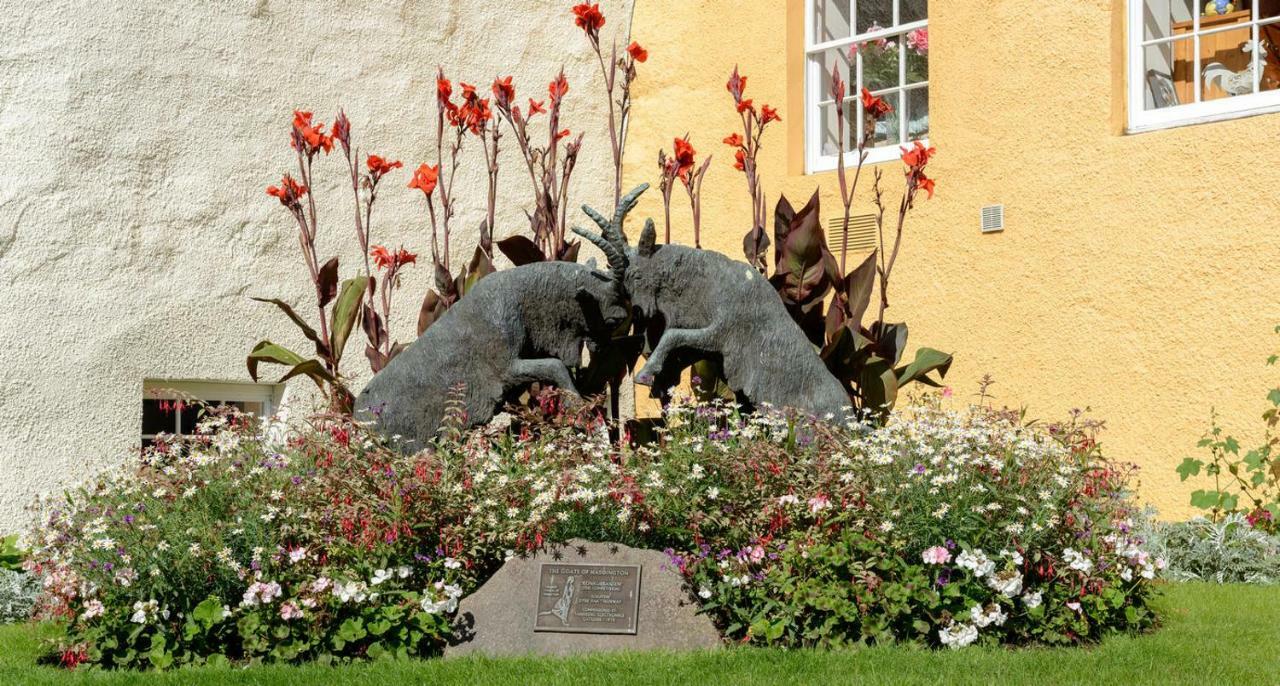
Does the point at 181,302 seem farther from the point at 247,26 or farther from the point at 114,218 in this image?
the point at 247,26

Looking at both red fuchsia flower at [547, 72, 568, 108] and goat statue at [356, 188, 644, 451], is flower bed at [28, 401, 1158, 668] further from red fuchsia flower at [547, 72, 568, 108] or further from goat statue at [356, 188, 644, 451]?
red fuchsia flower at [547, 72, 568, 108]

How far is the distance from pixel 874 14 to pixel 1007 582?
5.87 meters

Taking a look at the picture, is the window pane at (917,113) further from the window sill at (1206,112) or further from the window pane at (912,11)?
the window sill at (1206,112)

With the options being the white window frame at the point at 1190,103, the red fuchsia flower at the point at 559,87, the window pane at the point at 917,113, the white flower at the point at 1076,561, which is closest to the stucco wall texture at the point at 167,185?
the red fuchsia flower at the point at 559,87

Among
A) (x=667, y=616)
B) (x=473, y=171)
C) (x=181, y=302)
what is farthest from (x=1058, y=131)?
(x=181, y=302)

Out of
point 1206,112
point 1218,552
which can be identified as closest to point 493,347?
point 1218,552

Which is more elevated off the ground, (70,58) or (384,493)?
(70,58)

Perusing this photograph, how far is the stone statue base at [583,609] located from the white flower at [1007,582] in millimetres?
983

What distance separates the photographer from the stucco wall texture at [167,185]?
7473mm

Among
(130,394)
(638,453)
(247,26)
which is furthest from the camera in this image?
(247,26)

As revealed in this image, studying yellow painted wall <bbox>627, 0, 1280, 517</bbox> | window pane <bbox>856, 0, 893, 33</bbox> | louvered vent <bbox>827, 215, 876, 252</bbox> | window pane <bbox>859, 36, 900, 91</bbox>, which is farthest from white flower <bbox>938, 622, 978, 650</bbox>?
window pane <bbox>856, 0, 893, 33</bbox>

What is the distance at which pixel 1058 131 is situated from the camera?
7.95 metres

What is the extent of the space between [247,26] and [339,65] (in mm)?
648

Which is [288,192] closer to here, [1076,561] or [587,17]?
[587,17]
